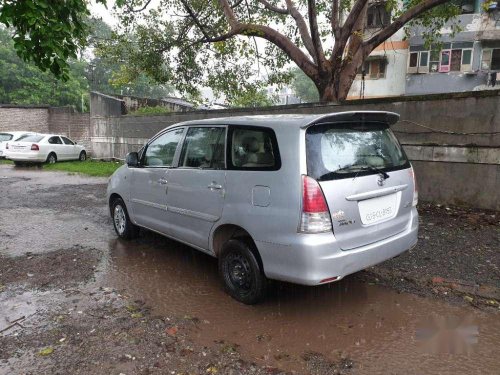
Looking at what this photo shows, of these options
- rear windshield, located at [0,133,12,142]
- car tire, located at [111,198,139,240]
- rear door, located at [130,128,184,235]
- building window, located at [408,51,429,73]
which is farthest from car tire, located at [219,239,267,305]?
building window, located at [408,51,429,73]

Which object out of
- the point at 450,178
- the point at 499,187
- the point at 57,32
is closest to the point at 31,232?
the point at 57,32

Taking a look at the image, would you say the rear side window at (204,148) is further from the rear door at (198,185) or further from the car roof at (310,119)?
the car roof at (310,119)

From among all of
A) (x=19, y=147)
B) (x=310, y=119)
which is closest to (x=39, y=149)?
(x=19, y=147)

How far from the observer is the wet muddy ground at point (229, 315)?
280 centimetres

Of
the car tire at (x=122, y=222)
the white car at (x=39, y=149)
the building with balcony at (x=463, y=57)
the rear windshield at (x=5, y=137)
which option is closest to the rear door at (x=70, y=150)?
the white car at (x=39, y=149)

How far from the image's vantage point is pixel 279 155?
325 cm

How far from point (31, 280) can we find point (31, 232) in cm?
225

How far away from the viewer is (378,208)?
3.38 m

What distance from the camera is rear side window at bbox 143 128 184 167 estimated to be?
457 centimetres

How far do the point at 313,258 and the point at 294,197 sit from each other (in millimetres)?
499

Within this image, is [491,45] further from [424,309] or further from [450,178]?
[424,309]

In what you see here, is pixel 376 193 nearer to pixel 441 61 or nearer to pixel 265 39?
pixel 265 39

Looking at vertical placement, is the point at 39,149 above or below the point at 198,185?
below

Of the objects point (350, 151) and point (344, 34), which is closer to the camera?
point (350, 151)
